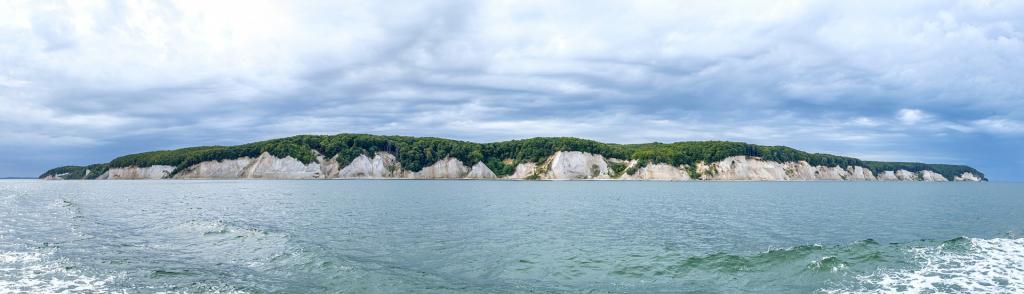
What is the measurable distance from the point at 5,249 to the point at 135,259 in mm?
7645

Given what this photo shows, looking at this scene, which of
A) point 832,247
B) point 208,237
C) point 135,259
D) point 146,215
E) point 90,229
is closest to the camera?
point 135,259

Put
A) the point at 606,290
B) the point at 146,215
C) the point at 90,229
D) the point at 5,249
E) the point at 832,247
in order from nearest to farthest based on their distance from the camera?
the point at 606,290, the point at 5,249, the point at 832,247, the point at 90,229, the point at 146,215

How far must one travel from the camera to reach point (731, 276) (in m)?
20.7

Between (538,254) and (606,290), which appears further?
(538,254)

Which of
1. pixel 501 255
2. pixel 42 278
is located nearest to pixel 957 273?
pixel 501 255

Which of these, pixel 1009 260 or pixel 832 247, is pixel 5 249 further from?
Answer: pixel 1009 260

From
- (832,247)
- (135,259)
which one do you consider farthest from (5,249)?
(832,247)

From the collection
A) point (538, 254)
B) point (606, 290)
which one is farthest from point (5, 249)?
point (606, 290)

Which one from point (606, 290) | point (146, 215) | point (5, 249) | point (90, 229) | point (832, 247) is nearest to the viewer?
point (606, 290)

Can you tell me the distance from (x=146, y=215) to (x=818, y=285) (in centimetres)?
4744

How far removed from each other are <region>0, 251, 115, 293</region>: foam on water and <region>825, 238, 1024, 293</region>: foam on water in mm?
25475

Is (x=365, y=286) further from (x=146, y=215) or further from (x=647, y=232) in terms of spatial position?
(x=146, y=215)

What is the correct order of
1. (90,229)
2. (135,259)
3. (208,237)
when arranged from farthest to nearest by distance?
1. (90,229)
2. (208,237)
3. (135,259)

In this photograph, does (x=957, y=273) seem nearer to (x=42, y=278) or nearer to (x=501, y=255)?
(x=501, y=255)
